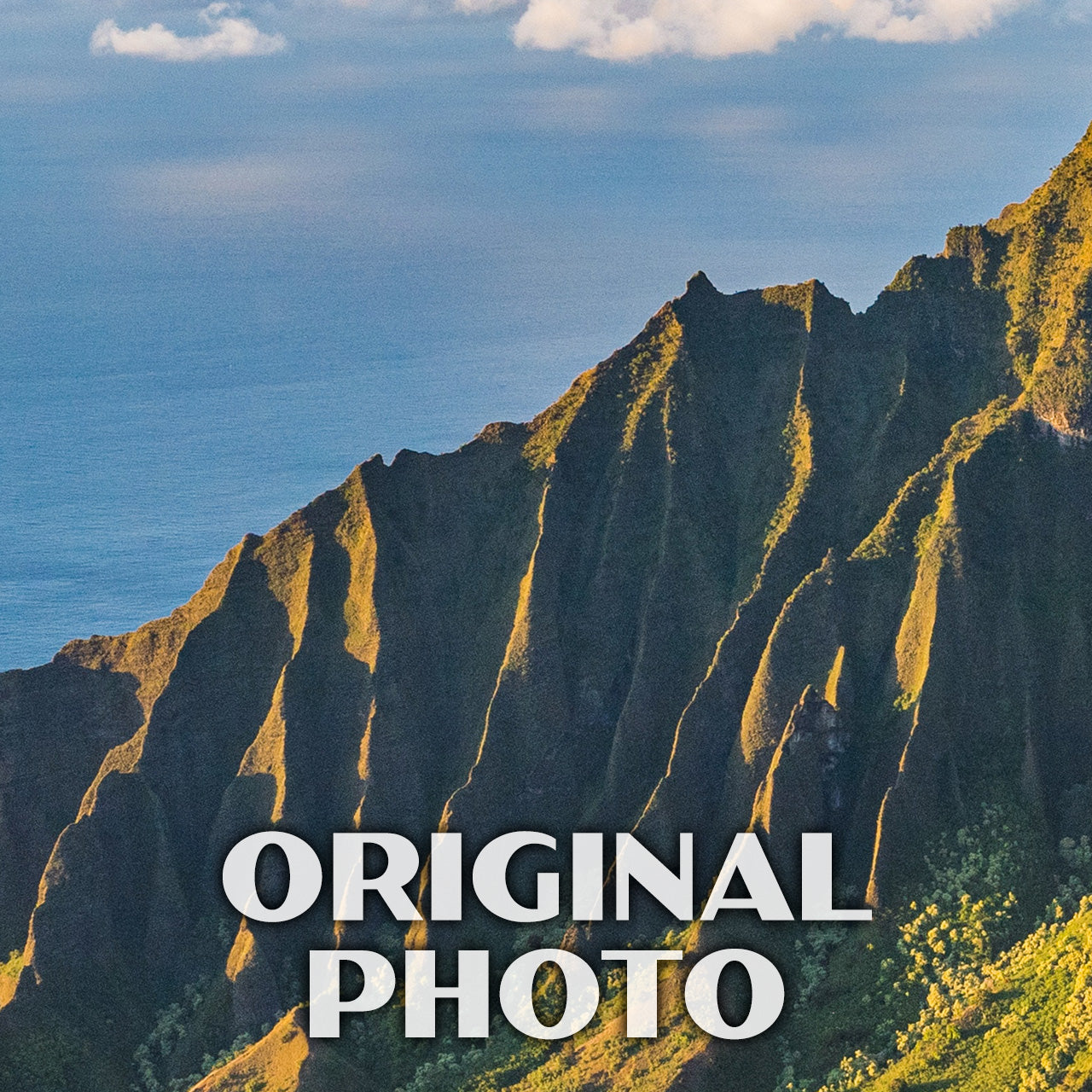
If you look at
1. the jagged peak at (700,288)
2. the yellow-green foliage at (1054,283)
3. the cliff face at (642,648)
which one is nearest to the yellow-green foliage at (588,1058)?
the cliff face at (642,648)

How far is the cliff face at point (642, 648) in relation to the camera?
86.8m

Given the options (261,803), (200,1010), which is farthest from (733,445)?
(200,1010)

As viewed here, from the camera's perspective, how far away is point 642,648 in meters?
91.8

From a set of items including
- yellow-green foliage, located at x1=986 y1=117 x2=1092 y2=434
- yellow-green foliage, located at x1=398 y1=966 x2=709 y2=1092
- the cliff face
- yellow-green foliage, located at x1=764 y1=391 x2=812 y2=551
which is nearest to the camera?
yellow-green foliage, located at x1=398 y1=966 x2=709 y2=1092

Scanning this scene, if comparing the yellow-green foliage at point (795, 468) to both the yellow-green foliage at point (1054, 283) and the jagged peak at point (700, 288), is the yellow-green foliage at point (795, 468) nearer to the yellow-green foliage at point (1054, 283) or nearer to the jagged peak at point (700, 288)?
the jagged peak at point (700, 288)

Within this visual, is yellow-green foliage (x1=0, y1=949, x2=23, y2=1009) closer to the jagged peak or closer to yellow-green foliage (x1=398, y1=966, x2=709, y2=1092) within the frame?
yellow-green foliage (x1=398, y1=966, x2=709, y2=1092)

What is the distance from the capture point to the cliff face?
86750 mm

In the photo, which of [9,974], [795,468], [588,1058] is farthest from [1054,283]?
[9,974]

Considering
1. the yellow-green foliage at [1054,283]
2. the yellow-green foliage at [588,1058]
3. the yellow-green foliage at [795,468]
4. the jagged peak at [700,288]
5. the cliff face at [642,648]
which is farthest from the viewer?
the jagged peak at [700,288]

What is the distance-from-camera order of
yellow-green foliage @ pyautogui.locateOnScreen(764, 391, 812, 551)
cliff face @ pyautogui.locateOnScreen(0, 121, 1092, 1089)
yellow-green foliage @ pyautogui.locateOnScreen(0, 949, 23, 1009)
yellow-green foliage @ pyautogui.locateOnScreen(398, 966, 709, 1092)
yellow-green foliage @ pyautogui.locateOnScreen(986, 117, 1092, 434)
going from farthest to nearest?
yellow-green foliage @ pyautogui.locateOnScreen(764, 391, 812, 551)
yellow-green foliage @ pyautogui.locateOnScreen(986, 117, 1092, 434)
yellow-green foliage @ pyautogui.locateOnScreen(0, 949, 23, 1009)
cliff face @ pyautogui.locateOnScreen(0, 121, 1092, 1089)
yellow-green foliage @ pyautogui.locateOnScreen(398, 966, 709, 1092)

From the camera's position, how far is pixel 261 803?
92125mm

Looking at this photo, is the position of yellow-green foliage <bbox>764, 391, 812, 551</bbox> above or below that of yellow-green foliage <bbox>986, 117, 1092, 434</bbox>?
below

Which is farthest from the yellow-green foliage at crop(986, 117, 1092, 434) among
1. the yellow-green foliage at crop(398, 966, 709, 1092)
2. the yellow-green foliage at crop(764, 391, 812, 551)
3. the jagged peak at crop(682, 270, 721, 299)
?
the yellow-green foliage at crop(398, 966, 709, 1092)

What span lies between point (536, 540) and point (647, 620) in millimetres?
6347
